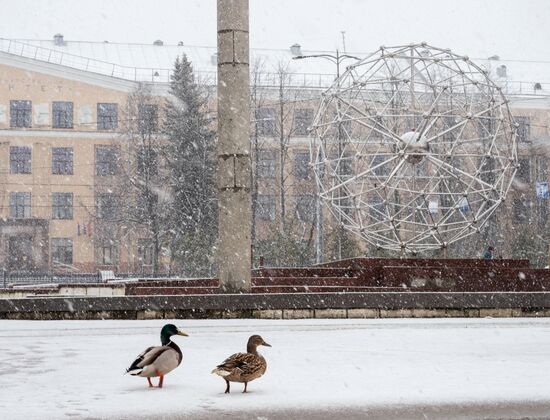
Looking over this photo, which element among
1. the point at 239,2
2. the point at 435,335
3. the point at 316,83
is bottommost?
the point at 435,335

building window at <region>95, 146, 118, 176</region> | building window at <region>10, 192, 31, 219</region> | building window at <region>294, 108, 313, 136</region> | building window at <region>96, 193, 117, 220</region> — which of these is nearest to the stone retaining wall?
building window at <region>96, 193, 117, 220</region>

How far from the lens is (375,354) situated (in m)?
11.9

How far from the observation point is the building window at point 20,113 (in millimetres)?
56344

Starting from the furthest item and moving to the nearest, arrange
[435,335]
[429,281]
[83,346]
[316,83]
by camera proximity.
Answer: [316,83]
[429,281]
[435,335]
[83,346]

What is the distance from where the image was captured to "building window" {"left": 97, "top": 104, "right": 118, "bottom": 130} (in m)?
57.1

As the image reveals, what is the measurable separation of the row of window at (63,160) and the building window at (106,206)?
154cm

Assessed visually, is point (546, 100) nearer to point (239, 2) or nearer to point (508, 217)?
point (508, 217)

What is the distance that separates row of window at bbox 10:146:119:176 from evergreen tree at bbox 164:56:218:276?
5781 millimetres

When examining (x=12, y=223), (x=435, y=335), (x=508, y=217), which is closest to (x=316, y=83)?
(x=508, y=217)

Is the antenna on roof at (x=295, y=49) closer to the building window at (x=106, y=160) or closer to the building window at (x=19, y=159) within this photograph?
the building window at (x=106, y=160)

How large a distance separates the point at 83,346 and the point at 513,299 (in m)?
10.0

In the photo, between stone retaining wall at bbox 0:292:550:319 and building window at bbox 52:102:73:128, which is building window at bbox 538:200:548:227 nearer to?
building window at bbox 52:102:73:128

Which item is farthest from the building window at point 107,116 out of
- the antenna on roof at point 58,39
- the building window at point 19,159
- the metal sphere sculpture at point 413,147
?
the metal sphere sculpture at point 413,147

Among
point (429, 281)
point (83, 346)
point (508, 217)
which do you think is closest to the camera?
point (83, 346)
